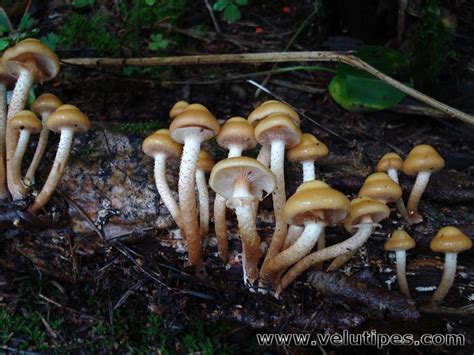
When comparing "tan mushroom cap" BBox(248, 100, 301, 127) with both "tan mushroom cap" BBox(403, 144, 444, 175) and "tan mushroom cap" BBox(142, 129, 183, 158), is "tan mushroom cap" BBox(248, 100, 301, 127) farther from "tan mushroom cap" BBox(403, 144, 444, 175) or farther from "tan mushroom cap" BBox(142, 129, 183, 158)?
"tan mushroom cap" BBox(403, 144, 444, 175)

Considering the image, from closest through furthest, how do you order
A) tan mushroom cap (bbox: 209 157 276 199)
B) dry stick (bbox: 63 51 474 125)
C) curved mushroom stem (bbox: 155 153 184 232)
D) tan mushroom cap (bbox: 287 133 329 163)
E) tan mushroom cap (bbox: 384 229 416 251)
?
tan mushroom cap (bbox: 209 157 276 199), tan mushroom cap (bbox: 384 229 416 251), tan mushroom cap (bbox: 287 133 329 163), curved mushroom stem (bbox: 155 153 184 232), dry stick (bbox: 63 51 474 125)

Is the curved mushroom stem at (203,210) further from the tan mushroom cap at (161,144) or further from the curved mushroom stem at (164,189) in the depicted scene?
the tan mushroom cap at (161,144)

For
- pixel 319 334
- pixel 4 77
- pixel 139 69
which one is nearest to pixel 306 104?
pixel 139 69

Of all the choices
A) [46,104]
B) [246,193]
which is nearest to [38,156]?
[46,104]

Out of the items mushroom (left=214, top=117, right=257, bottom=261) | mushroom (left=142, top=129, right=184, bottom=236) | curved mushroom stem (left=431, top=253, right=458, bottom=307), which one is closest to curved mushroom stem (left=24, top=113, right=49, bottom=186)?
mushroom (left=142, top=129, right=184, bottom=236)

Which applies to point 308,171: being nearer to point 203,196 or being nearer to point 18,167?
point 203,196

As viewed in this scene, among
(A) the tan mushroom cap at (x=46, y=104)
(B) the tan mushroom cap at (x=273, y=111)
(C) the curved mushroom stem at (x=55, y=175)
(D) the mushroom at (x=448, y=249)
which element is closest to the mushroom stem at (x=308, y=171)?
(B) the tan mushroom cap at (x=273, y=111)
